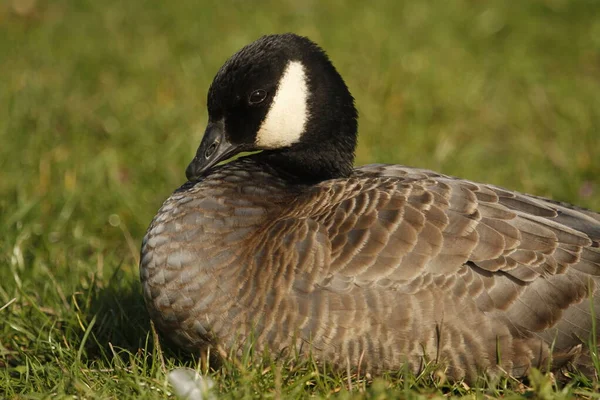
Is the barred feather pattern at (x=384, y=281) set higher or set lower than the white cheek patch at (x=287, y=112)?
lower

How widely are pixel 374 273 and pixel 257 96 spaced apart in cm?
117

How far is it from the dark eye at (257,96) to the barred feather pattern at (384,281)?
604 millimetres

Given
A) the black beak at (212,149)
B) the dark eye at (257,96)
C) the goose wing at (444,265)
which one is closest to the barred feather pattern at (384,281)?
the goose wing at (444,265)

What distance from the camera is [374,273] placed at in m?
3.66

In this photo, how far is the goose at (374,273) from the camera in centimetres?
363

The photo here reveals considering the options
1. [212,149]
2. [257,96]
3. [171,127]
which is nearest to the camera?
[257,96]

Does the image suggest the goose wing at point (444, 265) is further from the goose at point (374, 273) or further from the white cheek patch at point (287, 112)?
the white cheek patch at point (287, 112)

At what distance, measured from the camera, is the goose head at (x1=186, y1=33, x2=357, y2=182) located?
414 cm

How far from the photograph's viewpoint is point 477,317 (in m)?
3.64

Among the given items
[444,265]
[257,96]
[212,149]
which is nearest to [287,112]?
[257,96]

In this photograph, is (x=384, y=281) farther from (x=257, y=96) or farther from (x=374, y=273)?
(x=257, y=96)

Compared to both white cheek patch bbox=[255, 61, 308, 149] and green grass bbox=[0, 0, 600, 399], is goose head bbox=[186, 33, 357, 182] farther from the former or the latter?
green grass bbox=[0, 0, 600, 399]

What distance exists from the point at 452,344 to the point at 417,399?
46 cm

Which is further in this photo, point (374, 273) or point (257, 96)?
point (257, 96)
